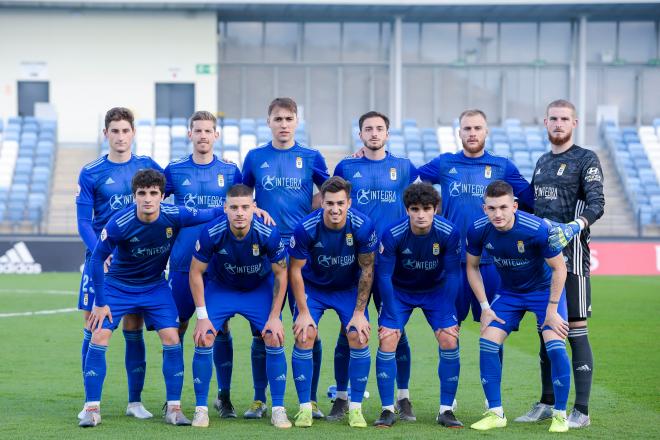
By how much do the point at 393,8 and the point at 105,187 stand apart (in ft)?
72.3

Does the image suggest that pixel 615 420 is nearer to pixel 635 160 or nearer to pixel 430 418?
pixel 430 418

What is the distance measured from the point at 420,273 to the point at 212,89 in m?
22.4

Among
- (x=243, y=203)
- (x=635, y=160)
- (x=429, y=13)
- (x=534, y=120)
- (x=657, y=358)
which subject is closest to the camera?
(x=243, y=203)

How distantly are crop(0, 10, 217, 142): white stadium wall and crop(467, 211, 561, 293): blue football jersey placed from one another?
2242 centimetres

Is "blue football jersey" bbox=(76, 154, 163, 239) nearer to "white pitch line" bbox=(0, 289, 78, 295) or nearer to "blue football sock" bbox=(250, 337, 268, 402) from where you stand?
"blue football sock" bbox=(250, 337, 268, 402)

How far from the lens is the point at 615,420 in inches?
296

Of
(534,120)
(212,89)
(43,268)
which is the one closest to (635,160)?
(534,120)

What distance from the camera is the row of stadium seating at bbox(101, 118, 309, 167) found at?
87.4ft

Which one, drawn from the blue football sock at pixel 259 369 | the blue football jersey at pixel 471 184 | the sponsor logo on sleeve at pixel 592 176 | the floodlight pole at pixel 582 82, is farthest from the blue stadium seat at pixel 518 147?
the blue football sock at pixel 259 369

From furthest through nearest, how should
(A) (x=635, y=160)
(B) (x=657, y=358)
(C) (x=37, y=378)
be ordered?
(A) (x=635, y=160)
(B) (x=657, y=358)
(C) (x=37, y=378)

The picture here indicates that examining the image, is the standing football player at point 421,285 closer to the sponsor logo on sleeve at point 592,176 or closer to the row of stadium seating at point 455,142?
the sponsor logo on sleeve at point 592,176

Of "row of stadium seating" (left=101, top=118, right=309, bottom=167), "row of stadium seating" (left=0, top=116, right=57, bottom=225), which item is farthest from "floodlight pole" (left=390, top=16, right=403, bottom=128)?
"row of stadium seating" (left=0, top=116, right=57, bottom=225)

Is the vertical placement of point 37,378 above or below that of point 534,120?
below

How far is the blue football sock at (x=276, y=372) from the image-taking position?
742cm
